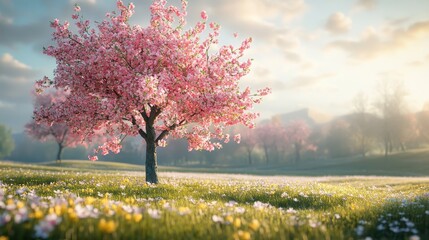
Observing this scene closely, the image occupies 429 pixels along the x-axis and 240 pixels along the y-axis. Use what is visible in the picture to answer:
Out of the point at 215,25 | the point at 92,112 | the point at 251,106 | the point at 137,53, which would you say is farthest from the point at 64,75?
the point at 251,106

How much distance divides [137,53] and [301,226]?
40.2ft

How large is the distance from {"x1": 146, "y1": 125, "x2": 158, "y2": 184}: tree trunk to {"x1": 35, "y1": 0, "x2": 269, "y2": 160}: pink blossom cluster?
2.70 ft

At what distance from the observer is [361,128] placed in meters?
93.0

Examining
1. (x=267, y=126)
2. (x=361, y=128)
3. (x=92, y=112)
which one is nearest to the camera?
(x=92, y=112)

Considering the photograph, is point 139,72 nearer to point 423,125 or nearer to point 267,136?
point 267,136

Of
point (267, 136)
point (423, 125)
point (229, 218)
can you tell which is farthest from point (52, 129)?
point (423, 125)

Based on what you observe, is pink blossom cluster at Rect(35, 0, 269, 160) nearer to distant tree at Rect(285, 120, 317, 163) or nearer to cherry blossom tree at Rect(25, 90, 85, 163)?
A: cherry blossom tree at Rect(25, 90, 85, 163)

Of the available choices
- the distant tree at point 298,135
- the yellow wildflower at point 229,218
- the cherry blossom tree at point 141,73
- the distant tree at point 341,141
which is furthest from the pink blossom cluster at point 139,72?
the distant tree at point 341,141

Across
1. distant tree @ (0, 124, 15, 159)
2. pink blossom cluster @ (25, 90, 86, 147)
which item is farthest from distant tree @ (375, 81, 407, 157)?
distant tree @ (0, 124, 15, 159)

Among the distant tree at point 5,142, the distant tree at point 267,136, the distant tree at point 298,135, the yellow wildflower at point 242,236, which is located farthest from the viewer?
the distant tree at point 5,142

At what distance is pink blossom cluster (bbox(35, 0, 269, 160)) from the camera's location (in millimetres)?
15758

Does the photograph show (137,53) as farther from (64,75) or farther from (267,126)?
(267,126)

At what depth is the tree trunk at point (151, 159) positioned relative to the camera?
1783 cm

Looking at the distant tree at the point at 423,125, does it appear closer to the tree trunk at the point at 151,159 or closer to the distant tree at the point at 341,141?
the distant tree at the point at 341,141
